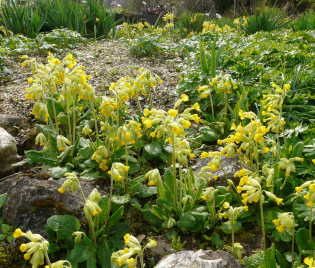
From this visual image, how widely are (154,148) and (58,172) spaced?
2.87 feet

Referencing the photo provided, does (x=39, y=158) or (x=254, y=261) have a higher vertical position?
(x=39, y=158)

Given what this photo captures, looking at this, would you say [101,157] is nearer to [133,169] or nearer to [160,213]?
[133,169]

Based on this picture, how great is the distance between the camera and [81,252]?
6.61ft

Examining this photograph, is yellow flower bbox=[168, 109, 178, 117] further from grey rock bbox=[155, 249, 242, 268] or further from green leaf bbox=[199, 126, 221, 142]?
green leaf bbox=[199, 126, 221, 142]

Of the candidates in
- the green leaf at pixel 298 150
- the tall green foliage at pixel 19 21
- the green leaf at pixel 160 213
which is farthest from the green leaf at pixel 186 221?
the tall green foliage at pixel 19 21

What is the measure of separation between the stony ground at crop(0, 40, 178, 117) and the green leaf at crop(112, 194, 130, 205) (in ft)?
6.01

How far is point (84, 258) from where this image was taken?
1997 mm

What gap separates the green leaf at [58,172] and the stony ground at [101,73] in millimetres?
1372

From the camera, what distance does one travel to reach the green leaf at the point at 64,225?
206 cm

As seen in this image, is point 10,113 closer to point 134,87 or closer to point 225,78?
point 134,87

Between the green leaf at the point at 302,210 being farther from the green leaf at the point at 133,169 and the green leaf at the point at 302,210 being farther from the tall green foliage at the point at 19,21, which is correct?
the tall green foliage at the point at 19,21

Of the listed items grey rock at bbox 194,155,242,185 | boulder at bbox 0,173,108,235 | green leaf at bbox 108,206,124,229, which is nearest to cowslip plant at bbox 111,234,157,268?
green leaf at bbox 108,206,124,229

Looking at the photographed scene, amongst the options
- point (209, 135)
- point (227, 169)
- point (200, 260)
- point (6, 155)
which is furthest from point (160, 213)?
point (6, 155)

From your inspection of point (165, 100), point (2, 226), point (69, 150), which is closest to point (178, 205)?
point (69, 150)
